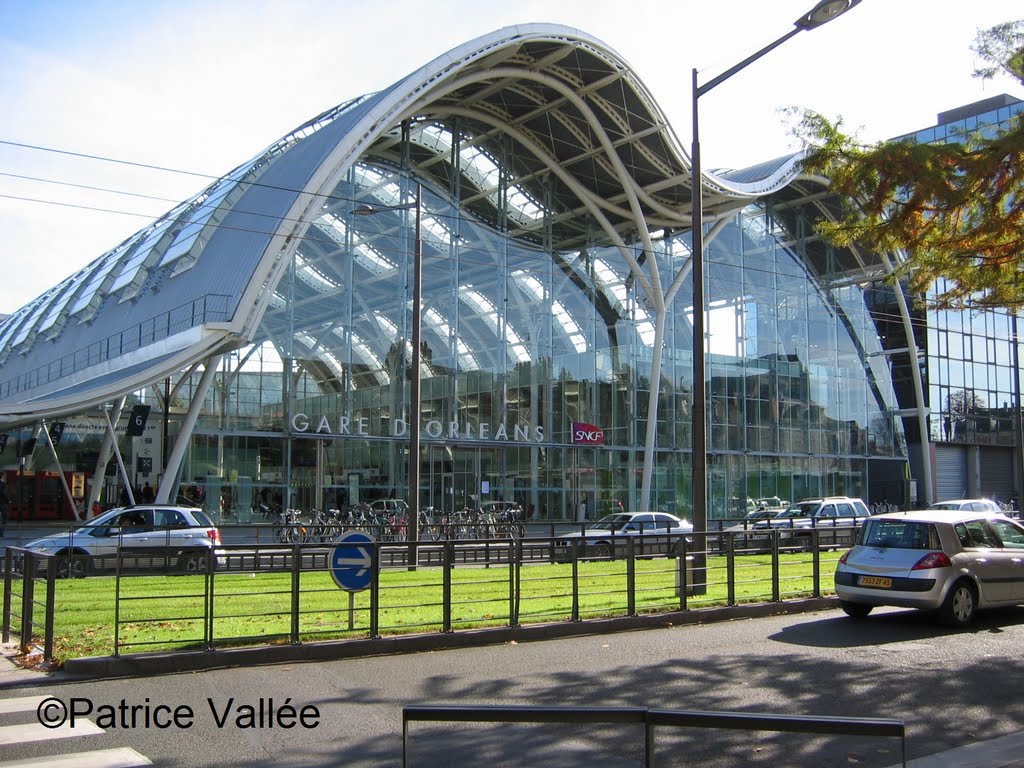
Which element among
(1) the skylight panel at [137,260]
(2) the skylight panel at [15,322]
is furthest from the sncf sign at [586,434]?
(2) the skylight panel at [15,322]

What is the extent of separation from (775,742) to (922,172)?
32.1 feet

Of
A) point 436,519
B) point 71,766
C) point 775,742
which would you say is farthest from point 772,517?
point 71,766

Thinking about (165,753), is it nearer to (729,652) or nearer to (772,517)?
(729,652)

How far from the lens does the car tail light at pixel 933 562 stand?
45.3ft

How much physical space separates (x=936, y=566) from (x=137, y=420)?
2426 cm

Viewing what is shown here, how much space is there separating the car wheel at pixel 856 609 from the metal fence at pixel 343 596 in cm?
131

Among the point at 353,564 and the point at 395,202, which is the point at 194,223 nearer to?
the point at 395,202

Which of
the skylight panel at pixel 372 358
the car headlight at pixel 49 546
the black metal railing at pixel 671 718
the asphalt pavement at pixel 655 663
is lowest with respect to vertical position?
the asphalt pavement at pixel 655 663

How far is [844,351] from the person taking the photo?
53188 millimetres

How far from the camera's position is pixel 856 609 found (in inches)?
595

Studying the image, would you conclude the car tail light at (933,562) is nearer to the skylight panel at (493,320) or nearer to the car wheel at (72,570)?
the car wheel at (72,570)

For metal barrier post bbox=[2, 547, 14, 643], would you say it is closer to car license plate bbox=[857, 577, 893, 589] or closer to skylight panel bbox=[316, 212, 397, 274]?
car license plate bbox=[857, 577, 893, 589]

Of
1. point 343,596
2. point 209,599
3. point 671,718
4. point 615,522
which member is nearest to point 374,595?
point 209,599

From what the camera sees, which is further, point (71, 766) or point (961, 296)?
point (961, 296)
